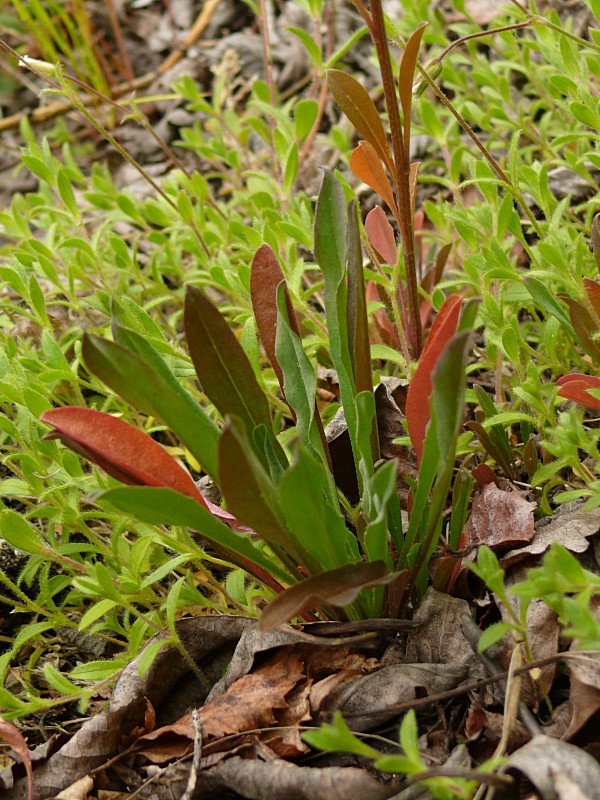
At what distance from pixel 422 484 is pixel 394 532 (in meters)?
0.14

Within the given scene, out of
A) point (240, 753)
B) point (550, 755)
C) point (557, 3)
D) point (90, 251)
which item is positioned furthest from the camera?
point (557, 3)

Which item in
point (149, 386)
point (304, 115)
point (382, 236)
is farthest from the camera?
point (304, 115)

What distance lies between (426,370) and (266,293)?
0.42 meters

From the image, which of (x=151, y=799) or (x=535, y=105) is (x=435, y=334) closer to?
(x=151, y=799)

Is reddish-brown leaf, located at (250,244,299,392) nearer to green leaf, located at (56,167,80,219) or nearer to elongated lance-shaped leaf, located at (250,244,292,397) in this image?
elongated lance-shaped leaf, located at (250,244,292,397)

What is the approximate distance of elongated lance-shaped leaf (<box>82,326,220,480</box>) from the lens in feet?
4.09

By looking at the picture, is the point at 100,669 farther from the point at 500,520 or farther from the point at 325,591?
the point at 500,520

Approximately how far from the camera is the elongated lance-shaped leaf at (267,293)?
1.62 m

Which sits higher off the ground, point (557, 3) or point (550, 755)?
point (557, 3)

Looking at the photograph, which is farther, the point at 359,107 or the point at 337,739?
the point at 359,107

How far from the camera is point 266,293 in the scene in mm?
1655

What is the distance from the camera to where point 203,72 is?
4.25 m

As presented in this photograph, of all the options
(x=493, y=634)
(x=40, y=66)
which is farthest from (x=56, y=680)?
(x=40, y=66)

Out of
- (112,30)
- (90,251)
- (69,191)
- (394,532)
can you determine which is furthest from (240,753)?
(112,30)
